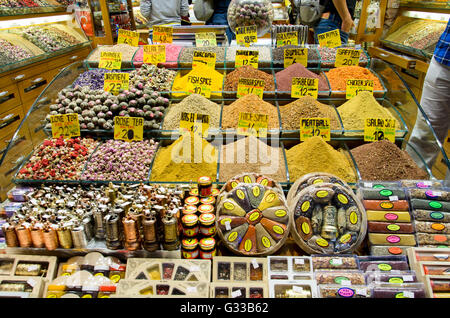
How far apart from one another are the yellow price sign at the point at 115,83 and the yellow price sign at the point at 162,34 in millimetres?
545

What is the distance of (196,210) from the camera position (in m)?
1.54

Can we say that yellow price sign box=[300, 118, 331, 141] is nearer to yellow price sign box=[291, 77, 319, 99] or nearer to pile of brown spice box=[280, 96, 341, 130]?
pile of brown spice box=[280, 96, 341, 130]

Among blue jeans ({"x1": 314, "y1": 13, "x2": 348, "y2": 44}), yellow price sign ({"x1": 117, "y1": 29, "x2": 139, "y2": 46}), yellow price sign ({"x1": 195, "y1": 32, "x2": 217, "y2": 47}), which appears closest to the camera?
yellow price sign ({"x1": 117, "y1": 29, "x2": 139, "y2": 46})

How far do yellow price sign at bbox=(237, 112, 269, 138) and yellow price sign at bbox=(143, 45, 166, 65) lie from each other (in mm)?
1058

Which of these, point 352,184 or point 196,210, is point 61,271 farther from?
point 352,184

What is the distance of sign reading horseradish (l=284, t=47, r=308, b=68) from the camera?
103 inches

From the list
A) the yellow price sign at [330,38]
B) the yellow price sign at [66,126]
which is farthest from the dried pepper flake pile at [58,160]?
the yellow price sign at [330,38]

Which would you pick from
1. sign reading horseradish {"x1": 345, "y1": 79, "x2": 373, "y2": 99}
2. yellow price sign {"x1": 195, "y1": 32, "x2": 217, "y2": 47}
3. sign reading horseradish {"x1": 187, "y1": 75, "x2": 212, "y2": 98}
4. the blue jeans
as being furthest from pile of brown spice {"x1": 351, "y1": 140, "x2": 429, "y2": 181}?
the blue jeans

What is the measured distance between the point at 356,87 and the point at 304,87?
384 mm

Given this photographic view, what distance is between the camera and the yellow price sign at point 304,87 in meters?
2.34

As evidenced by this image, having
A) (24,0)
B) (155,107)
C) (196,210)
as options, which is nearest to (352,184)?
(196,210)

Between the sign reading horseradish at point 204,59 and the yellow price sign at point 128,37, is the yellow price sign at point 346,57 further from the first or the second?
the yellow price sign at point 128,37

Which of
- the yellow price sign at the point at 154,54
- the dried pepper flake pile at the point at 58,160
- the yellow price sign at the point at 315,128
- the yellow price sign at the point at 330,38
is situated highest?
the yellow price sign at the point at 330,38

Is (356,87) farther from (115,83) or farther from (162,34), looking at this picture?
(115,83)
